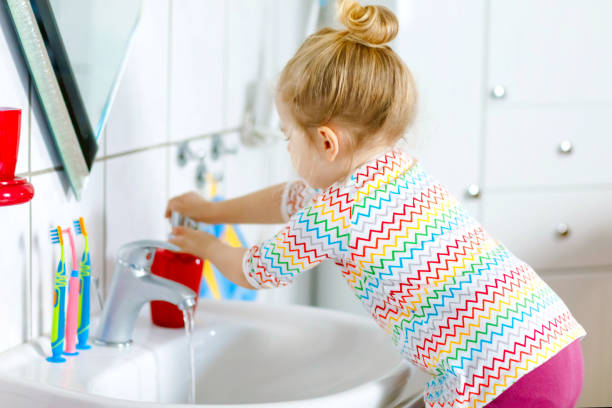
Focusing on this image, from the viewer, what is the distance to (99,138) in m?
1.05

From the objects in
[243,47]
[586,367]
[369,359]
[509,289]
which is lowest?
[586,367]

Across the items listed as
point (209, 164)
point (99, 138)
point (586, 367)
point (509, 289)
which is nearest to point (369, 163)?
point (509, 289)

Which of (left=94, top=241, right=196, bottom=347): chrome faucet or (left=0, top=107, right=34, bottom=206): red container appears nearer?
(left=0, top=107, right=34, bottom=206): red container

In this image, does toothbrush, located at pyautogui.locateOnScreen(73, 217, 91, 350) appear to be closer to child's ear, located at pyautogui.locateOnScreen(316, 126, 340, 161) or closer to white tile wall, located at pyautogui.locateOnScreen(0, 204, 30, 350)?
white tile wall, located at pyautogui.locateOnScreen(0, 204, 30, 350)

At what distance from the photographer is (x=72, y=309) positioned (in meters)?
0.97

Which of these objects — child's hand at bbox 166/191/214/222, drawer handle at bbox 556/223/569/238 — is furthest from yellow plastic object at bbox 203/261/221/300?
drawer handle at bbox 556/223/569/238

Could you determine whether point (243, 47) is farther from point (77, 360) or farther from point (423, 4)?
point (77, 360)

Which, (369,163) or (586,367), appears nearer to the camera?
(369,163)

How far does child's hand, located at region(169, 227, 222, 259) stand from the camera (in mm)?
1086

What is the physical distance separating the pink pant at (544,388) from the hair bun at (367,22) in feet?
1.33

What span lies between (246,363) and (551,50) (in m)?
1.10

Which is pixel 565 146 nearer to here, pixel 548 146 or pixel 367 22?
pixel 548 146

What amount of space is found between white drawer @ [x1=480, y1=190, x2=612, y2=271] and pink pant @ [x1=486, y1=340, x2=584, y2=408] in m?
0.95

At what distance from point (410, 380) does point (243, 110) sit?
31.1 inches
